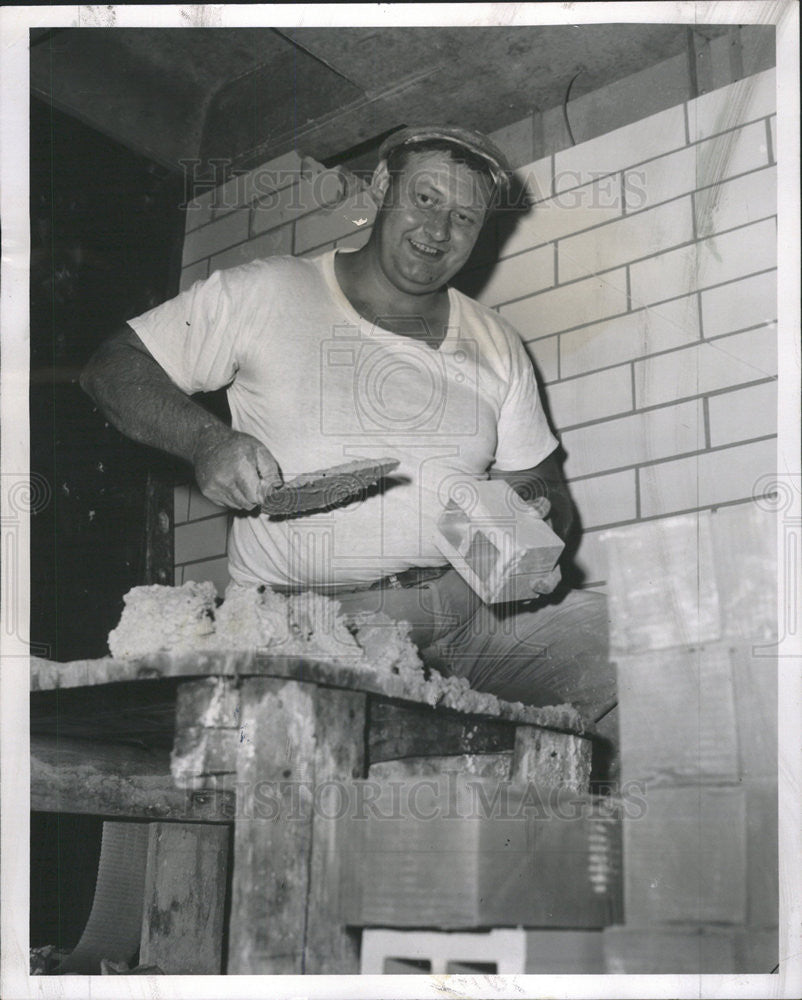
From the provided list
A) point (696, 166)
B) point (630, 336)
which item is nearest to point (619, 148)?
point (696, 166)

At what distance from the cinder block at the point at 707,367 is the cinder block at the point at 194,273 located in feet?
2.78

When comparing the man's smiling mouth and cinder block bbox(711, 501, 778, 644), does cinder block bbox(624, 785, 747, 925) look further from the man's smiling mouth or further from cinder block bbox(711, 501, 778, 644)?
the man's smiling mouth

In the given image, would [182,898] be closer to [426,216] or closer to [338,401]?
[338,401]

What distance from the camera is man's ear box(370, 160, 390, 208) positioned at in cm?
215

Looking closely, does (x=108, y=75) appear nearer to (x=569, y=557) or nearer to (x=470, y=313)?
(x=470, y=313)

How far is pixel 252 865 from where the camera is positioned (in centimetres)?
157

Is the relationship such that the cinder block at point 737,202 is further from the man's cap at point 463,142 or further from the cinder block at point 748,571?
the cinder block at point 748,571

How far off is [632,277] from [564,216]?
181mm

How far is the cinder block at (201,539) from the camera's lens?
210cm

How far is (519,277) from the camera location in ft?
7.29

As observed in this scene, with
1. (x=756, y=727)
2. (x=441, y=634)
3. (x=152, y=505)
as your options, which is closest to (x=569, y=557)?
(x=441, y=634)

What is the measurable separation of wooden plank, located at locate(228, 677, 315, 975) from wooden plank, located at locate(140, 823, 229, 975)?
0.27 meters

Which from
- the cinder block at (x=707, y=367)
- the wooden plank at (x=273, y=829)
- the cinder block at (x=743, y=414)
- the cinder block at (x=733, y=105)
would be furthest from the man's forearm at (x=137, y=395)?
the cinder block at (x=733, y=105)

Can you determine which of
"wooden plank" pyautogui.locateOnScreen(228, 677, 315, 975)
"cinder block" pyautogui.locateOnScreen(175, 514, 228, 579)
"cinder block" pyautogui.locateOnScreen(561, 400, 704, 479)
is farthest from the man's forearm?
"cinder block" pyautogui.locateOnScreen(561, 400, 704, 479)
